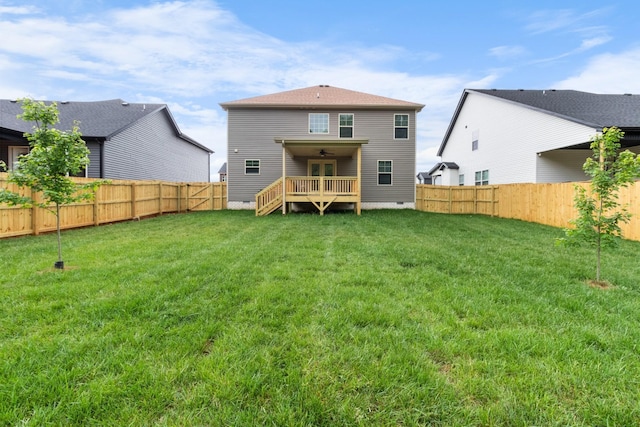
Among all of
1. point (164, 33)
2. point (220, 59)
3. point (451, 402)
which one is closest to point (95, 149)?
point (164, 33)

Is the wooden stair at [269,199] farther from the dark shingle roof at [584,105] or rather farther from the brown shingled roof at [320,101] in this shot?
the dark shingle roof at [584,105]

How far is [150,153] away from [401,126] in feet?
47.4

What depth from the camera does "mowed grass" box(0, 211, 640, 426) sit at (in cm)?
170

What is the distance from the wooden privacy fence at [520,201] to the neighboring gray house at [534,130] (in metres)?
→ 1.63

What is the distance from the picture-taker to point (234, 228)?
9008mm

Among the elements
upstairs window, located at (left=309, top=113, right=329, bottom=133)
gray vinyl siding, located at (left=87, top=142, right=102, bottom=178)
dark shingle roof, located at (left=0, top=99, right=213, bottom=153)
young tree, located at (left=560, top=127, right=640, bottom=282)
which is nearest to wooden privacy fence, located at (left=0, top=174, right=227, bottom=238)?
gray vinyl siding, located at (left=87, top=142, right=102, bottom=178)

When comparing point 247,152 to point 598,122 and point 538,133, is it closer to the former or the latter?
point 538,133

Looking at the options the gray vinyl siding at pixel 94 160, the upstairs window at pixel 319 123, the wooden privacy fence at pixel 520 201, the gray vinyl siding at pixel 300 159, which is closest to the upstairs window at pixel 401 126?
the gray vinyl siding at pixel 300 159

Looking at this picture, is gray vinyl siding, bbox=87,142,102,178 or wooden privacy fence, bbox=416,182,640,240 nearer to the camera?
wooden privacy fence, bbox=416,182,640,240

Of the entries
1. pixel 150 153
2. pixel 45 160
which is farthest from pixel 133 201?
pixel 45 160

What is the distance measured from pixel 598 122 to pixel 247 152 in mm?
15052

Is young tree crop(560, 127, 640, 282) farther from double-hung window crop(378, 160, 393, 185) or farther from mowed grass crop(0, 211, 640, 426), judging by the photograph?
double-hung window crop(378, 160, 393, 185)

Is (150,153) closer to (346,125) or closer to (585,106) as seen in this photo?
(346,125)

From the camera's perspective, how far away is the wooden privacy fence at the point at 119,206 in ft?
24.7
